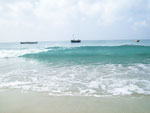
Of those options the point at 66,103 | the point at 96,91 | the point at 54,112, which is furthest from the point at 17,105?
the point at 96,91

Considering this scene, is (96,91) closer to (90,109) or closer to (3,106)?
(90,109)

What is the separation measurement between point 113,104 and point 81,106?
0.98 m

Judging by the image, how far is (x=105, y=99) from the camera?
3.71 meters

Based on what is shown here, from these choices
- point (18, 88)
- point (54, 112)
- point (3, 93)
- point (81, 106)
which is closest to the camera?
point (54, 112)

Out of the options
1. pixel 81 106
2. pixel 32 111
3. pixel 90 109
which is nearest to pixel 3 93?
pixel 32 111

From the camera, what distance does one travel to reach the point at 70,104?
341 centimetres

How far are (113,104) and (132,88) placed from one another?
5.71 ft

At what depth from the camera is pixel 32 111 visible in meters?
3.09

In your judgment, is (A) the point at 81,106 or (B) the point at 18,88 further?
(B) the point at 18,88

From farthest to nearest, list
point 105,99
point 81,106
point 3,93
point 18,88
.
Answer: point 18,88, point 3,93, point 105,99, point 81,106

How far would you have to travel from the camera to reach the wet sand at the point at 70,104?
10.1 ft

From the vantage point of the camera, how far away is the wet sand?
10.1 ft

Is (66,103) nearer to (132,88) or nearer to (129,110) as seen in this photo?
(129,110)

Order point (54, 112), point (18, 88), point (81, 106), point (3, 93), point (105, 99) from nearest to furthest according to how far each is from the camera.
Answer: point (54, 112) < point (81, 106) < point (105, 99) < point (3, 93) < point (18, 88)
